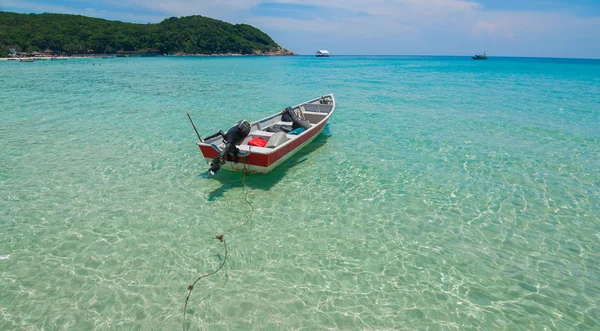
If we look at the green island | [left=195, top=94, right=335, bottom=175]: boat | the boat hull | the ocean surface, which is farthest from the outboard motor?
the green island

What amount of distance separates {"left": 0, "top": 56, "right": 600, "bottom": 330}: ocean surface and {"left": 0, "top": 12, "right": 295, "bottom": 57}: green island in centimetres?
13412

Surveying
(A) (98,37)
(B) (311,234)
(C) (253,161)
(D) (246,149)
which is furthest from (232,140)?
(A) (98,37)

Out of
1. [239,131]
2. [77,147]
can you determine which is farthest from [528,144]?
[77,147]

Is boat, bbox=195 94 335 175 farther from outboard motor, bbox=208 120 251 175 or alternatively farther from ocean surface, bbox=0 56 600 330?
ocean surface, bbox=0 56 600 330

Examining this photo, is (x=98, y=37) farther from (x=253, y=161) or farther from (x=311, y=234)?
(x=311, y=234)

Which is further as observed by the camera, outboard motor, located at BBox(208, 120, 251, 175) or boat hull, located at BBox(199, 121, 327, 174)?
boat hull, located at BBox(199, 121, 327, 174)

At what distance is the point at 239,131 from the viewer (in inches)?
382

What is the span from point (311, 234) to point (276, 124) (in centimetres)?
715

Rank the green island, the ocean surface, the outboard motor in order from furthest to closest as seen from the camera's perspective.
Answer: the green island, the outboard motor, the ocean surface

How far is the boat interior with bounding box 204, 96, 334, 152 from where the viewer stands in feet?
34.5

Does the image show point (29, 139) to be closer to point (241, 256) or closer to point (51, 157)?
point (51, 157)

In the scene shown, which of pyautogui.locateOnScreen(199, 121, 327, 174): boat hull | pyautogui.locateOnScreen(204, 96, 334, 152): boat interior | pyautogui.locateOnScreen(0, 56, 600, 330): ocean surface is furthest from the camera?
pyautogui.locateOnScreen(204, 96, 334, 152): boat interior

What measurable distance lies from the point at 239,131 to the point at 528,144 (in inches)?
533

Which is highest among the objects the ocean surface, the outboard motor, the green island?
the green island
